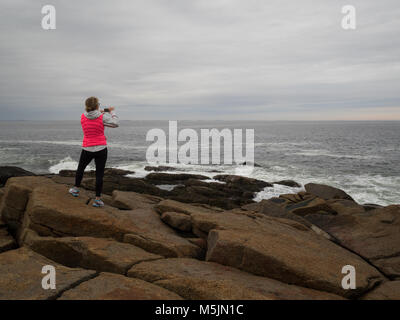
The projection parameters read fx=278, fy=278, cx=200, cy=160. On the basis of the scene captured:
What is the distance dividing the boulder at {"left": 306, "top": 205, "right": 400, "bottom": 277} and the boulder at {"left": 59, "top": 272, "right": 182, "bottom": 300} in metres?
5.66

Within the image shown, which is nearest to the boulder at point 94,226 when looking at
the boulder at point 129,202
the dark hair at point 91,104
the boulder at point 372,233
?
the boulder at point 129,202

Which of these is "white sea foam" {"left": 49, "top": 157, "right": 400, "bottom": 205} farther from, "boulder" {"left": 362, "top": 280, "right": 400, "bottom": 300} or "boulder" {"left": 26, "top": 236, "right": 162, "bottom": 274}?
"boulder" {"left": 26, "top": 236, "right": 162, "bottom": 274}

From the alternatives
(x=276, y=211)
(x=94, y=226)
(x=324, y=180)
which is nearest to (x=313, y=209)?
(x=276, y=211)

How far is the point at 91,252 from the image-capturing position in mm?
5547

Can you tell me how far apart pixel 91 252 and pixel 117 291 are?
158 cm

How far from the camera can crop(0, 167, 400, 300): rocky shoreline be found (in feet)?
15.0

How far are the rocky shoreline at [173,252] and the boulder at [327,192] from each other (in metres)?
9.97

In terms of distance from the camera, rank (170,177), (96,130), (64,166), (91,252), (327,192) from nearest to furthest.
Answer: (91,252) < (96,130) < (327,192) < (170,177) < (64,166)

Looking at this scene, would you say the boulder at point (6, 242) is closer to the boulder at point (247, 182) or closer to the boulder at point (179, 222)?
the boulder at point (179, 222)

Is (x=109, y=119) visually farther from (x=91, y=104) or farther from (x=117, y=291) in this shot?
(x=117, y=291)

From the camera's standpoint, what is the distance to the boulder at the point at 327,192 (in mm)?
19188
